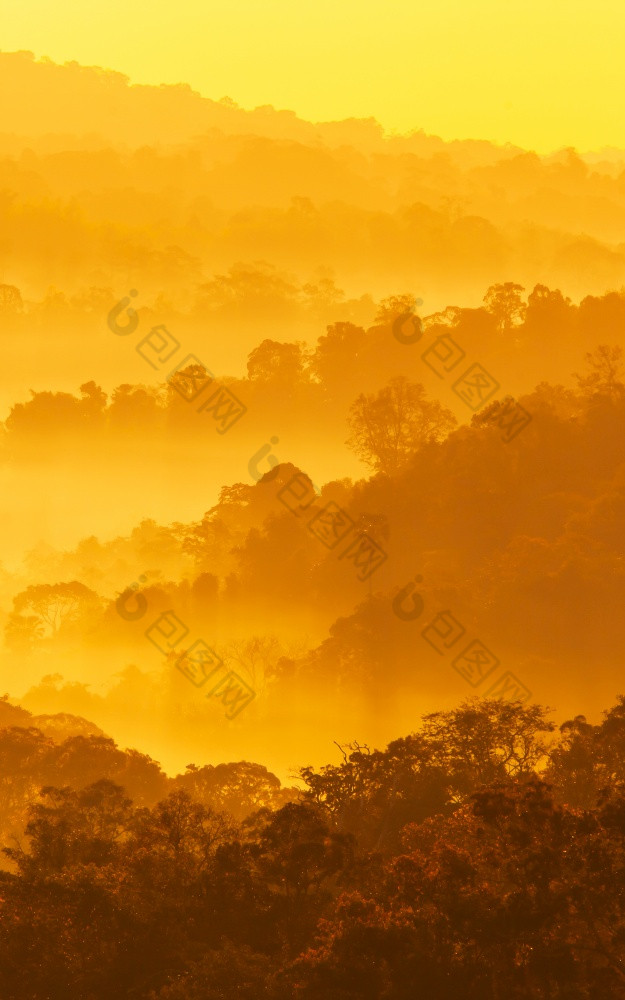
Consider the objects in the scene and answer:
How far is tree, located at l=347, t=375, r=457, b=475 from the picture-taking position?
69500 millimetres

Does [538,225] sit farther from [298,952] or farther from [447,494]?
[298,952]

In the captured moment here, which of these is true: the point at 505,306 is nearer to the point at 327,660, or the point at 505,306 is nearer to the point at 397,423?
the point at 397,423

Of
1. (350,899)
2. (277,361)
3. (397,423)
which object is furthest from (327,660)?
(277,361)

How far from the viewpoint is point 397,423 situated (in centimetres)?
6994

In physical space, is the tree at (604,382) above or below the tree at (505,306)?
below

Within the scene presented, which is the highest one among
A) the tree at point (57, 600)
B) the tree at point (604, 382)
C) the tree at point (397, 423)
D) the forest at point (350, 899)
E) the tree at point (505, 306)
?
→ the tree at point (57, 600)

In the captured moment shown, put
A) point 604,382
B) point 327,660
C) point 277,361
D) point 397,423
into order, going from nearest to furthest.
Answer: point 327,660
point 604,382
point 397,423
point 277,361

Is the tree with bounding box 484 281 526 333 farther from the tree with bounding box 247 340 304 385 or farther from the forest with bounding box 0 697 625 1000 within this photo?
the forest with bounding box 0 697 625 1000

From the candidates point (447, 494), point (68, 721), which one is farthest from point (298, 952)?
point (447, 494)

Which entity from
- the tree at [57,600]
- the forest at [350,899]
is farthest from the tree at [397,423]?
the forest at [350,899]

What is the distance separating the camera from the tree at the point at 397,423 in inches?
2736

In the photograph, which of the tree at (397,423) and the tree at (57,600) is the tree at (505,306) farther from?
the tree at (57,600)

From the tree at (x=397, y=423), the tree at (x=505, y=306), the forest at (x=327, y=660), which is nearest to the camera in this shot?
the forest at (x=327, y=660)

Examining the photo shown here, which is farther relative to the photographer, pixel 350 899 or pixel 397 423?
pixel 397 423
